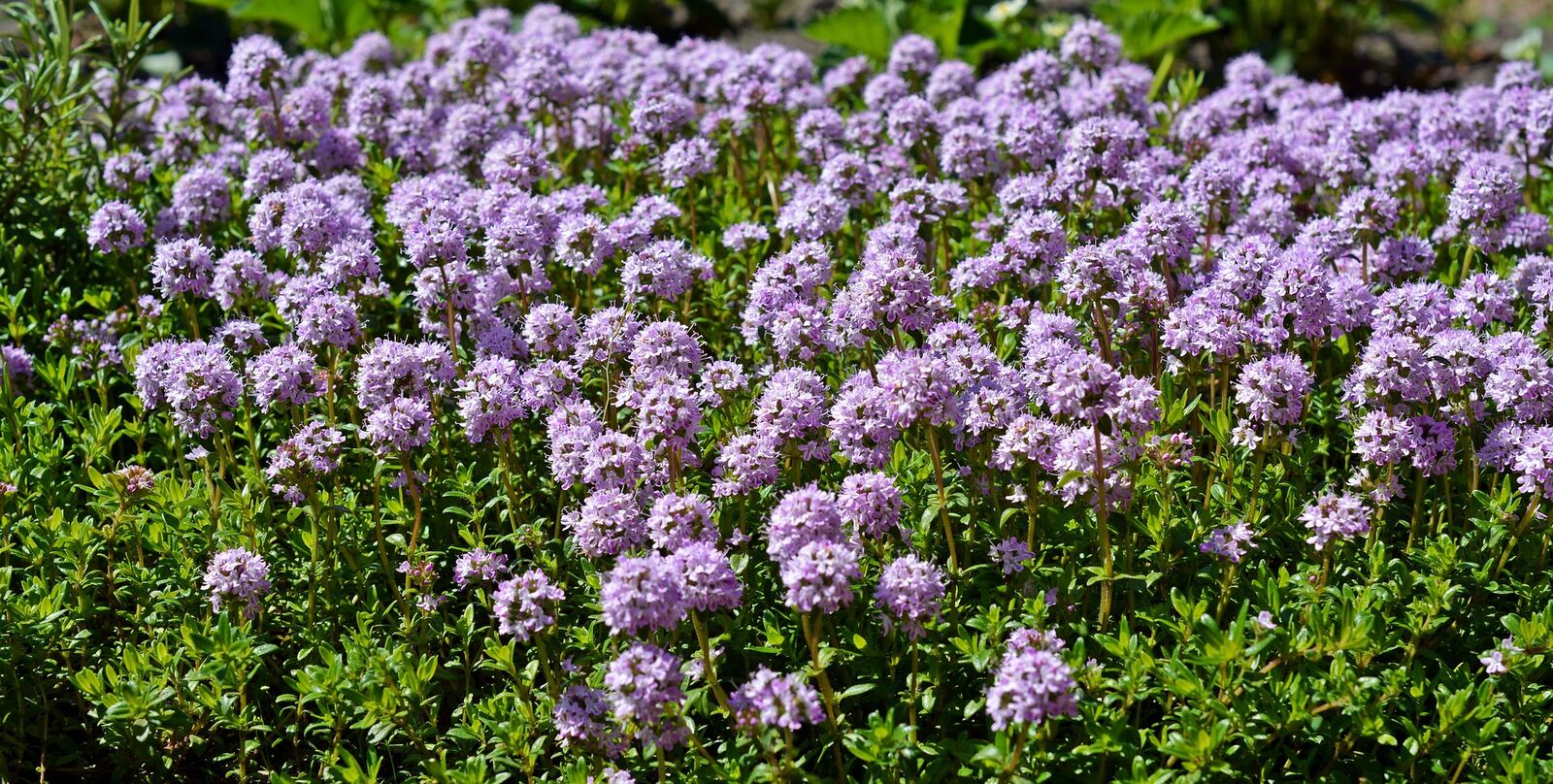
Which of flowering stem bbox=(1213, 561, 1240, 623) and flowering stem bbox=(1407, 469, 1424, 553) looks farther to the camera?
flowering stem bbox=(1407, 469, 1424, 553)

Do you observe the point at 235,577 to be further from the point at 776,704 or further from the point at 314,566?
the point at 776,704

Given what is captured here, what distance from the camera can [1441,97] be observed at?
23.8ft

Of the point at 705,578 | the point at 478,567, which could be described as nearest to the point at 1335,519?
the point at 705,578

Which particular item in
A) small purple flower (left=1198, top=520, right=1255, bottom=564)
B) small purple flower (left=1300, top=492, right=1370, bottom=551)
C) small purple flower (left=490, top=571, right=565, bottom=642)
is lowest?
small purple flower (left=490, top=571, right=565, bottom=642)

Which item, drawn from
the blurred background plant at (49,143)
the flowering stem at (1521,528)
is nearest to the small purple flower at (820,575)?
the flowering stem at (1521,528)

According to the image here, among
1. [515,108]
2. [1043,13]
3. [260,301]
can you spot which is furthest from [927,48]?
[1043,13]

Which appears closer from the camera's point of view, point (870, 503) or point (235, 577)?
point (870, 503)

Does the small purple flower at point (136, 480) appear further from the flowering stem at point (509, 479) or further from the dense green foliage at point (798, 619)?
the flowering stem at point (509, 479)

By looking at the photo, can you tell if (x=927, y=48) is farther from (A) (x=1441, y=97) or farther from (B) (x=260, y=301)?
(B) (x=260, y=301)

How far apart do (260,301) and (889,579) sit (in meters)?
3.81

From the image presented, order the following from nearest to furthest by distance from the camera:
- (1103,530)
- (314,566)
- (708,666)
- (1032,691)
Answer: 1. (1032,691)
2. (708,666)
3. (1103,530)
4. (314,566)

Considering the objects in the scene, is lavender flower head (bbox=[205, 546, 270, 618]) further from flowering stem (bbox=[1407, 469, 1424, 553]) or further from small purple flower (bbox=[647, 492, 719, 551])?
flowering stem (bbox=[1407, 469, 1424, 553])

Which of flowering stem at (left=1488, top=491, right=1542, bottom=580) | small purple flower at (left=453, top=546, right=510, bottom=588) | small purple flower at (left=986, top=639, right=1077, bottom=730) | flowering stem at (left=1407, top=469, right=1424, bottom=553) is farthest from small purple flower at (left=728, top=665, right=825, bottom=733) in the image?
flowering stem at (left=1488, top=491, right=1542, bottom=580)

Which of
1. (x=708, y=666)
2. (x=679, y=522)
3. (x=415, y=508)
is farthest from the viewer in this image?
(x=415, y=508)
